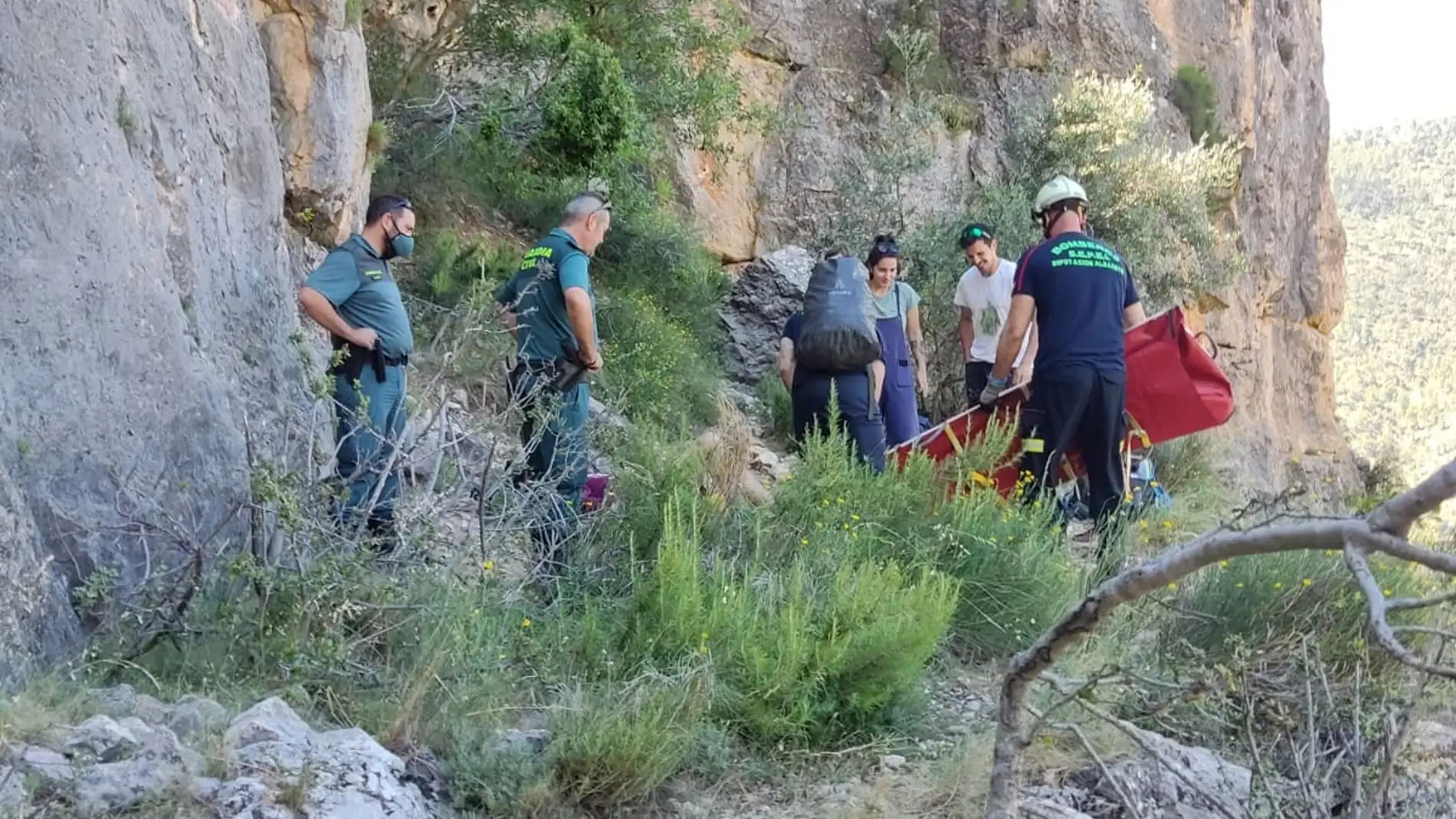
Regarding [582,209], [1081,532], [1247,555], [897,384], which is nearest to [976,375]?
[897,384]

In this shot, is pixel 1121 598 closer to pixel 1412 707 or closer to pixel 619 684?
pixel 1412 707

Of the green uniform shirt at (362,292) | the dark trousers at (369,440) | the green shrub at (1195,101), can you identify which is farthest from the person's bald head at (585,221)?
the green shrub at (1195,101)

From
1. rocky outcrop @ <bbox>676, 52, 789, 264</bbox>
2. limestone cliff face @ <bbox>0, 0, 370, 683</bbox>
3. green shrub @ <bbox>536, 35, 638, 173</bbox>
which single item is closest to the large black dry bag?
limestone cliff face @ <bbox>0, 0, 370, 683</bbox>

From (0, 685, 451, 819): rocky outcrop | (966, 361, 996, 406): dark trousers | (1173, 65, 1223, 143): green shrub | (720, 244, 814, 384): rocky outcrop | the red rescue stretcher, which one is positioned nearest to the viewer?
(0, 685, 451, 819): rocky outcrop

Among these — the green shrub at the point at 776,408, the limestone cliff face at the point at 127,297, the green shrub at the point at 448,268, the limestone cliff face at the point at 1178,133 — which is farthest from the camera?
the limestone cliff face at the point at 1178,133

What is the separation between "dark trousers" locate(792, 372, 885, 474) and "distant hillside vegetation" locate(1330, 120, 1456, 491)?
42438mm

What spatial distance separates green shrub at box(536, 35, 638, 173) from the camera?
9188mm

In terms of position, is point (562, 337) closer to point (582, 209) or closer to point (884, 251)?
point (582, 209)

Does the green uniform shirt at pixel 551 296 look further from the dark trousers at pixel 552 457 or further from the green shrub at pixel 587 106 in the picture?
the green shrub at pixel 587 106

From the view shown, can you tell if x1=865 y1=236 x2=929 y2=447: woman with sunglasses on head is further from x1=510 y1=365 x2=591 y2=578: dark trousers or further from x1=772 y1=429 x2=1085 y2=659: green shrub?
x1=510 y1=365 x2=591 y2=578: dark trousers

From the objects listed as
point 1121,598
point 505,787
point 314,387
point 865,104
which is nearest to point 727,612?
point 505,787

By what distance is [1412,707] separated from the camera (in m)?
2.84

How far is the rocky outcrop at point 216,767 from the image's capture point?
2.43 metres

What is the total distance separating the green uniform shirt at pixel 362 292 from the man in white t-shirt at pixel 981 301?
3.28 meters
